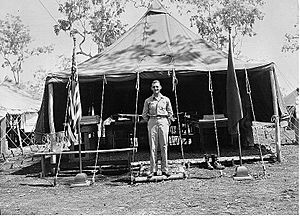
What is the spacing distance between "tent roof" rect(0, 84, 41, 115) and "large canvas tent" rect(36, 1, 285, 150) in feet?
23.4

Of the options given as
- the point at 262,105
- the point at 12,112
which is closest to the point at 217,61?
the point at 262,105

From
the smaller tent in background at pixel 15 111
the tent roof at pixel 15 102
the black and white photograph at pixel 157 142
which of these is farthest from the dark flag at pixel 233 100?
the tent roof at pixel 15 102

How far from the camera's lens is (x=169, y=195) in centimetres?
697

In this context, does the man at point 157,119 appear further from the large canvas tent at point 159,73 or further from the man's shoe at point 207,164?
the large canvas tent at point 159,73

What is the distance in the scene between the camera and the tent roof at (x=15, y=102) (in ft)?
70.2

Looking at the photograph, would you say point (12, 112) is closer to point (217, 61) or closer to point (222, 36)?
point (217, 61)

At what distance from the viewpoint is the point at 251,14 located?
32.2 metres

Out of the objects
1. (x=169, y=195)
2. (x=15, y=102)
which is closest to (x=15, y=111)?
(x=15, y=102)

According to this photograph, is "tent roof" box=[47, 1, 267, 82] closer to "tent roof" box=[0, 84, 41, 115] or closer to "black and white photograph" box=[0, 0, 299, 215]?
"black and white photograph" box=[0, 0, 299, 215]

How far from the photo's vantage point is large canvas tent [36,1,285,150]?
1084cm

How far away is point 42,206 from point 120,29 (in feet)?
89.7

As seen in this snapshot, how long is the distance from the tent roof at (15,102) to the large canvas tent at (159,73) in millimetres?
7144

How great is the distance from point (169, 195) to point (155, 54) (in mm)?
6128

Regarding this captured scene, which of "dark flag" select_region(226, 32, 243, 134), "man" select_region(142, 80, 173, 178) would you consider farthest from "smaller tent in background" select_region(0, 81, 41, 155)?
"dark flag" select_region(226, 32, 243, 134)
